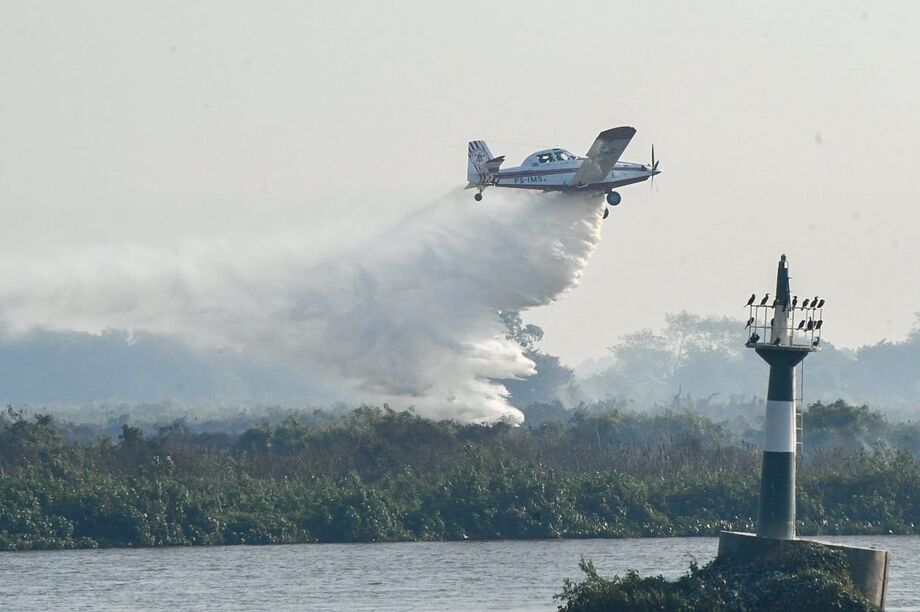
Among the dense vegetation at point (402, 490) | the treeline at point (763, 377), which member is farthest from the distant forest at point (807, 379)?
the dense vegetation at point (402, 490)

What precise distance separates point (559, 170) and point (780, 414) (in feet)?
74.4

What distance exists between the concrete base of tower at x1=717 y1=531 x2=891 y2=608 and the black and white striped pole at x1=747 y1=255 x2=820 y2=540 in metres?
0.20

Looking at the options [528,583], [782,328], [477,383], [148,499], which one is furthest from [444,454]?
[782,328]

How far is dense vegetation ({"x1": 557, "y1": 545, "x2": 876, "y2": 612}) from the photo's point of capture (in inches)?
1363

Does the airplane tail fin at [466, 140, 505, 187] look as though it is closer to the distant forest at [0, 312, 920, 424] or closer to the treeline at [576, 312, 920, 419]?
the distant forest at [0, 312, 920, 424]

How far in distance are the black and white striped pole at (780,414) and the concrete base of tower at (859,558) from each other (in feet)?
0.67

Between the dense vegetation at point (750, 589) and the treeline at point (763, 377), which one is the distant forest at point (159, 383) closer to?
the treeline at point (763, 377)

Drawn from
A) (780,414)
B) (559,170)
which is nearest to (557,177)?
(559,170)

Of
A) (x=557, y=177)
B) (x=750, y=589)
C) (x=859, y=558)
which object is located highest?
(x=557, y=177)

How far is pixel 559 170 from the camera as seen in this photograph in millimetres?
56781

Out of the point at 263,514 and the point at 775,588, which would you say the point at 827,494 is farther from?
the point at 775,588

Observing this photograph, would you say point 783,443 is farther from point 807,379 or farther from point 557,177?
point 807,379

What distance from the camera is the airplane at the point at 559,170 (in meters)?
56.3

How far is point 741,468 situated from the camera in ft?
206
